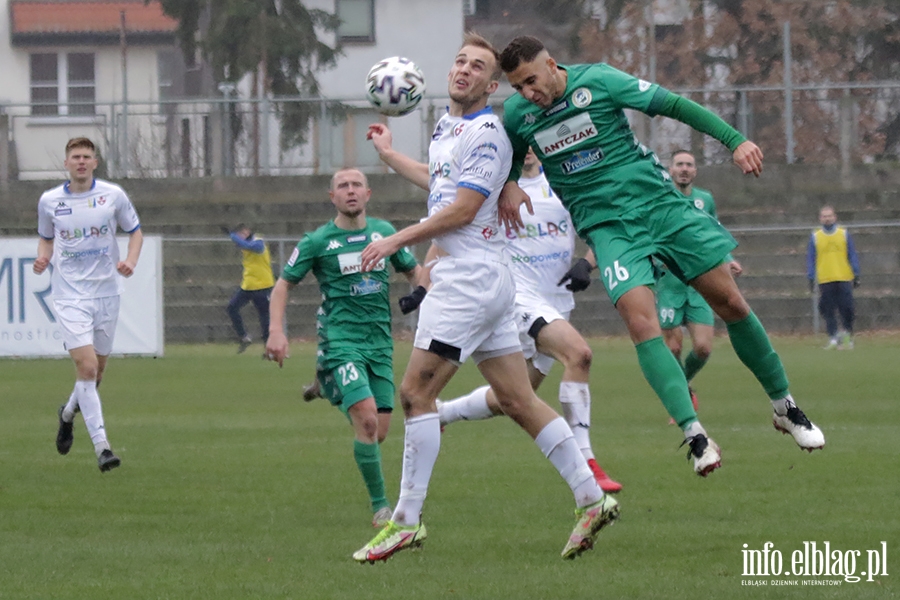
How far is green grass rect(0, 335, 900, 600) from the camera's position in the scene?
635 cm

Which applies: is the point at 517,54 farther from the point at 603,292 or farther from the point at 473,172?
the point at 603,292

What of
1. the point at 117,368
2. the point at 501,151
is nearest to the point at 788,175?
the point at 117,368

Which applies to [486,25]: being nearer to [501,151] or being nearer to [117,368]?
[117,368]

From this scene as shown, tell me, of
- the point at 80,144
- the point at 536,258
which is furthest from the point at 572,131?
the point at 80,144

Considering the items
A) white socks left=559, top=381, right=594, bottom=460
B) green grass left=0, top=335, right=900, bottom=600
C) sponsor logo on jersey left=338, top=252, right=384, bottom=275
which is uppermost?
sponsor logo on jersey left=338, top=252, right=384, bottom=275

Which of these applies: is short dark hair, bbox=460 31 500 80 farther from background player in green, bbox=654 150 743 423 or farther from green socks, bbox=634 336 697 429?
background player in green, bbox=654 150 743 423

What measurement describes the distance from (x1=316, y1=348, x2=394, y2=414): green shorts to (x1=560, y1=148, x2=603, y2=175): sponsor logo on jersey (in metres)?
1.94

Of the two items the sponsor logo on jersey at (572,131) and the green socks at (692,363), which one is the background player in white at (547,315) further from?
the green socks at (692,363)

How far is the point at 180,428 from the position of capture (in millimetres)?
13180

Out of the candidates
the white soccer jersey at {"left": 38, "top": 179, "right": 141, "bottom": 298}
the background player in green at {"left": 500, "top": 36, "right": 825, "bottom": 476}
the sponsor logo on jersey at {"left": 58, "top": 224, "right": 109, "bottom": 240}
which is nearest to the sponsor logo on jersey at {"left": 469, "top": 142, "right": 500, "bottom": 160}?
the background player in green at {"left": 500, "top": 36, "right": 825, "bottom": 476}

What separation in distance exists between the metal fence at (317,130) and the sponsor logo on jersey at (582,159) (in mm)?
22125

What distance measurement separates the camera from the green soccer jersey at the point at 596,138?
22.7 ft

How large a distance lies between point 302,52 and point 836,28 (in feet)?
41.8

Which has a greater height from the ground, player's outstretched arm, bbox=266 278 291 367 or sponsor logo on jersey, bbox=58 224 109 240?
sponsor logo on jersey, bbox=58 224 109 240
